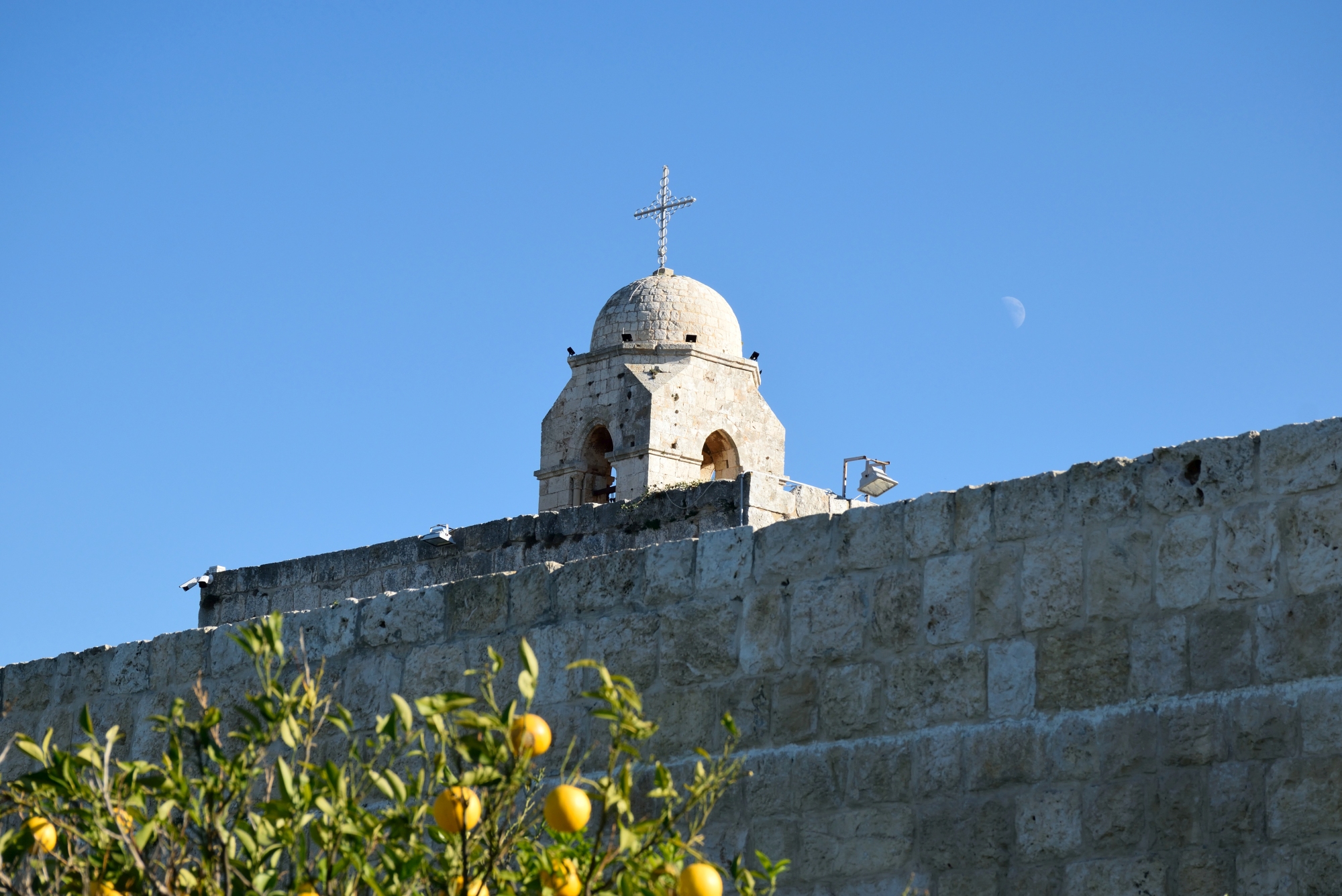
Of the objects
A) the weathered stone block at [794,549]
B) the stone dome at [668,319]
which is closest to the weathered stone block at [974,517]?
the weathered stone block at [794,549]

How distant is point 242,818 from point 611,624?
2.51 m

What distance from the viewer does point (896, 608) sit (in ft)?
16.1

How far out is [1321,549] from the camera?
4184mm

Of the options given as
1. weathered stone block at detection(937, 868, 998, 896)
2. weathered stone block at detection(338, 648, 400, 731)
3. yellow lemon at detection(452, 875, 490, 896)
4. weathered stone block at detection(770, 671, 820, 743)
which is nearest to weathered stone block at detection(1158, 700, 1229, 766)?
weathered stone block at detection(937, 868, 998, 896)

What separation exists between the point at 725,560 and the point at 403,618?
1.28 metres

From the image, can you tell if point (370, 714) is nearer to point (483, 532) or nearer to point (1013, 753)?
point (1013, 753)

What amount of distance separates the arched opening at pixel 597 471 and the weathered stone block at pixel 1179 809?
1654cm

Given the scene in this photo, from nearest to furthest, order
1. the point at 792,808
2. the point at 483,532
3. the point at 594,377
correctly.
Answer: the point at 792,808 < the point at 483,532 < the point at 594,377

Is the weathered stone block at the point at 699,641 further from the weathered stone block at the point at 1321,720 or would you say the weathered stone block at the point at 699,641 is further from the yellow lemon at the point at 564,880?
the yellow lemon at the point at 564,880

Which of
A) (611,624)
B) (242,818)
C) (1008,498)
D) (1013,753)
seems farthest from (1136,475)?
(242,818)

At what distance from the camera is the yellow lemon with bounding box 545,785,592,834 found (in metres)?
3.00

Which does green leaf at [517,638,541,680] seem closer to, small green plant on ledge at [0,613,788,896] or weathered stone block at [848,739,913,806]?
small green plant on ledge at [0,613,788,896]

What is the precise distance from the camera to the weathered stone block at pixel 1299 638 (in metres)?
4.12

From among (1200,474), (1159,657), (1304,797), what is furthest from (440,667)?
(1304,797)
